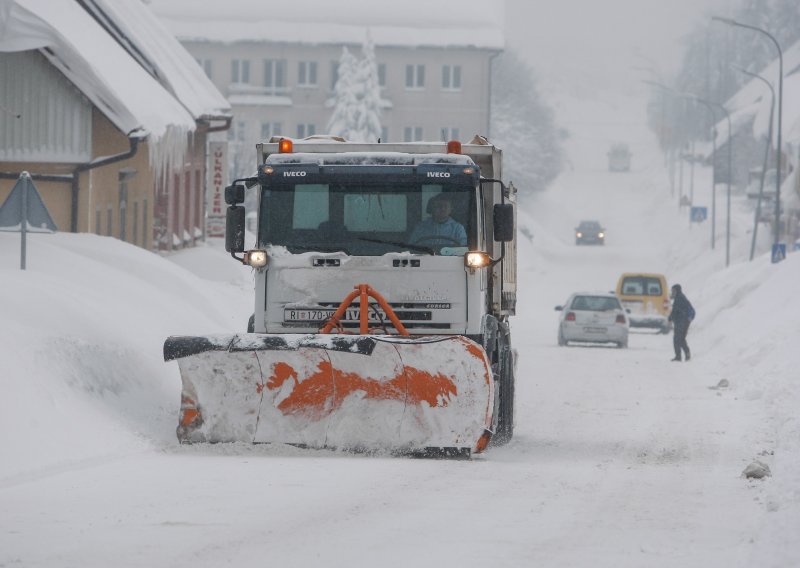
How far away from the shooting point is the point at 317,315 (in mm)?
14492

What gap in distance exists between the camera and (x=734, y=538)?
986 centimetres

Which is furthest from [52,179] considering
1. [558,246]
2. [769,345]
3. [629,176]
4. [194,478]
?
[629,176]

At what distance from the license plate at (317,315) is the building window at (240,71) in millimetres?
83576

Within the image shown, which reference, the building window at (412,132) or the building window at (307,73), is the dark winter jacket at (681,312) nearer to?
the building window at (412,132)

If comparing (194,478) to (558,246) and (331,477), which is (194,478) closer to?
(331,477)

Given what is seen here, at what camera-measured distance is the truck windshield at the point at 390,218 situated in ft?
47.1

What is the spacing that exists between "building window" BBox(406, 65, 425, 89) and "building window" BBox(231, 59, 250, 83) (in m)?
9.27

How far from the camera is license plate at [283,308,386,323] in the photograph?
14383 millimetres

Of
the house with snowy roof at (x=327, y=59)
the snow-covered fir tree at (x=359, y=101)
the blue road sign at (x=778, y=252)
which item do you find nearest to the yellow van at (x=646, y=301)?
the blue road sign at (x=778, y=252)

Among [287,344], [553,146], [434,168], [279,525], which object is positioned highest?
[553,146]

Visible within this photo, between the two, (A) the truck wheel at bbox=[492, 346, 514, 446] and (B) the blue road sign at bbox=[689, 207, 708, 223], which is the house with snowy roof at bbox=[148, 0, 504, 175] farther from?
(A) the truck wheel at bbox=[492, 346, 514, 446]

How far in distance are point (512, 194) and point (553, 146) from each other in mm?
106733

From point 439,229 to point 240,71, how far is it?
8412 centimetres

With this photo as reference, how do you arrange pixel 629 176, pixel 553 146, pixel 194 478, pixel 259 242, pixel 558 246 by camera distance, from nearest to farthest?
pixel 194 478
pixel 259 242
pixel 558 246
pixel 553 146
pixel 629 176
